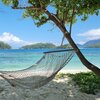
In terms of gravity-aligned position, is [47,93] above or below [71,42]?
below

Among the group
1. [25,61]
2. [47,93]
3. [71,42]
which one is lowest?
[25,61]

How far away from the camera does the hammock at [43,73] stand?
17.5ft

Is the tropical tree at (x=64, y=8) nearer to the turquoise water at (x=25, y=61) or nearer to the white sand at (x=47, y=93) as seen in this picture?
the white sand at (x=47, y=93)

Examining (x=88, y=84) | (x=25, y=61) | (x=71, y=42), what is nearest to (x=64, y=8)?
(x=71, y=42)

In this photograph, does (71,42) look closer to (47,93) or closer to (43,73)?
(43,73)

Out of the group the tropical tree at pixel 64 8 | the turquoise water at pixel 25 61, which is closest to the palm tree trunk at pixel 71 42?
the tropical tree at pixel 64 8

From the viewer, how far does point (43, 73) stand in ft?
18.5

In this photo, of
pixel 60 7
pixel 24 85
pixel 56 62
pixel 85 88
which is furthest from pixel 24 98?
pixel 60 7

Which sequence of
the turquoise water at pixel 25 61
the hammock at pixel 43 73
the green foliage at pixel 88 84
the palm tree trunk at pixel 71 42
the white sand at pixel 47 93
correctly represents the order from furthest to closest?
the turquoise water at pixel 25 61, the green foliage at pixel 88 84, the palm tree trunk at pixel 71 42, the white sand at pixel 47 93, the hammock at pixel 43 73

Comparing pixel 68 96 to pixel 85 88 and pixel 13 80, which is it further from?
pixel 13 80

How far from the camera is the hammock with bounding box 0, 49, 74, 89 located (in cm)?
534

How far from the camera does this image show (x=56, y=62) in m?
5.46

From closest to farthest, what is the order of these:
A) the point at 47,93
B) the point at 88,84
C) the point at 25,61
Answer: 1. the point at 47,93
2. the point at 88,84
3. the point at 25,61

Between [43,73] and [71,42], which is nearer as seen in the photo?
[43,73]
